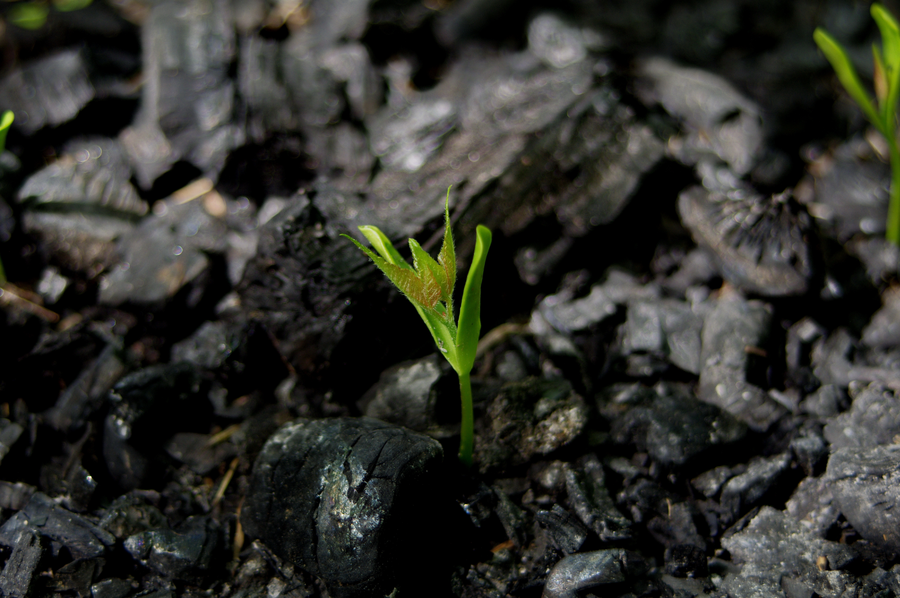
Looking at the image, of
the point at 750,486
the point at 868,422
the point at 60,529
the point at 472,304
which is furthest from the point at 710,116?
the point at 60,529

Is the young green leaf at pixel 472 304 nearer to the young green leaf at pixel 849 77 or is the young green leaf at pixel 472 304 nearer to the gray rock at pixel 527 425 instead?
the gray rock at pixel 527 425

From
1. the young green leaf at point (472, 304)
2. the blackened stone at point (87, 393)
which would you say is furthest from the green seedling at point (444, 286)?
the blackened stone at point (87, 393)

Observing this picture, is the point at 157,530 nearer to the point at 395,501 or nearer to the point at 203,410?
the point at 203,410

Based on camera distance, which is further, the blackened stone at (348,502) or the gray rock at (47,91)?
the gray rock at (47,91)

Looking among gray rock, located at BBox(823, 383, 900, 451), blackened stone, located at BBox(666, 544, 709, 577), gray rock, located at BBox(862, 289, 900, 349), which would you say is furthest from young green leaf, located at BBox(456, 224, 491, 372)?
gray rock, located at BBox(862, 289, 900, 349)

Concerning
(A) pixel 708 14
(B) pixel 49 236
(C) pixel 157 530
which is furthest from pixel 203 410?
(A) pixel 708 14

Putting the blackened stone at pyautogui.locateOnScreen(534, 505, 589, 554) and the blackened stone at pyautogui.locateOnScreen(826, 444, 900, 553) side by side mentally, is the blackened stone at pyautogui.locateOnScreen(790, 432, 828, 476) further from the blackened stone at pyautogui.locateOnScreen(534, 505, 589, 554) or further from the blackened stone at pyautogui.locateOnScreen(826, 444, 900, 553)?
the blackened stone at pyautogui.locateOnScreen(534, 505, 589, 554)
